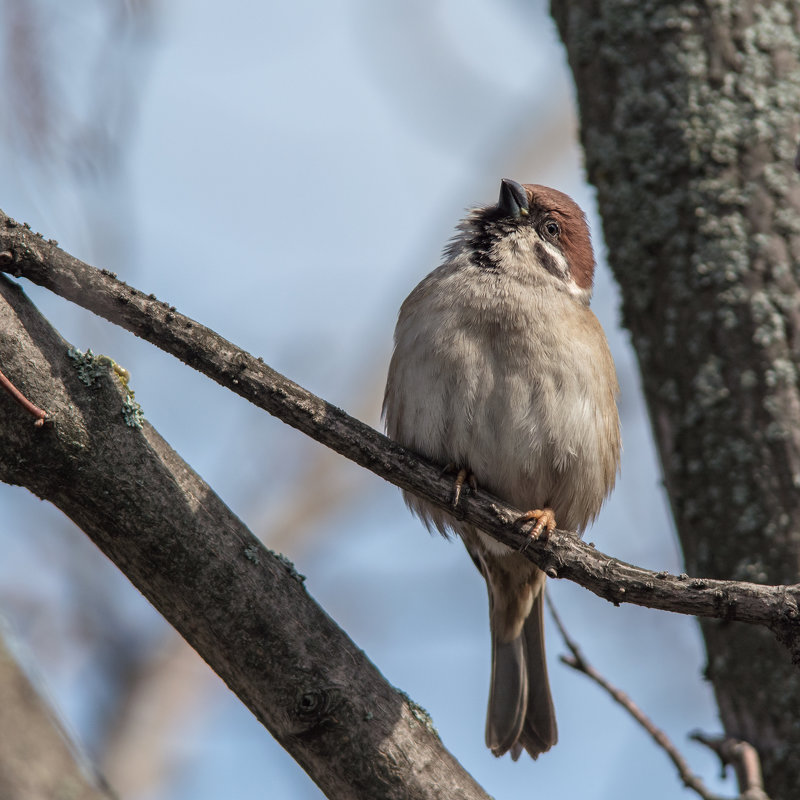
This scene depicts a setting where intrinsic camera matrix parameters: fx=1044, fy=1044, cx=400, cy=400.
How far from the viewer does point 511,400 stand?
11.8 feet

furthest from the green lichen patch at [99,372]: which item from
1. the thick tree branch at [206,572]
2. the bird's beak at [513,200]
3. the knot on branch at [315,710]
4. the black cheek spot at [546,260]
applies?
the bird's beak at [513,200]

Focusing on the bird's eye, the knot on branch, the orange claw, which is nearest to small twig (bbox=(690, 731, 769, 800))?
the orange claw

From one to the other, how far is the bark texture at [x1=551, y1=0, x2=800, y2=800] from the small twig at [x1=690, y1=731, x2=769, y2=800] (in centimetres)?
14

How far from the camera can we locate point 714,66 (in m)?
3.87

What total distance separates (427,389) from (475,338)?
9.8 inches

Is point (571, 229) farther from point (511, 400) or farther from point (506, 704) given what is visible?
point (506, 704)

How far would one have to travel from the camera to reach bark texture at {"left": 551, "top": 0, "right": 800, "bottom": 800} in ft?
11.4

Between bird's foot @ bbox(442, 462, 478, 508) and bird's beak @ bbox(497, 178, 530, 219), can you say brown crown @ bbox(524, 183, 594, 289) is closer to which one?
bird's beak @ bbox(497, 178, 530, 219)

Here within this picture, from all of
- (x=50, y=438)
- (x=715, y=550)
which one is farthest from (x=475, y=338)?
(x=50, y=438)

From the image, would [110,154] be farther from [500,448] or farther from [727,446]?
[727,446]

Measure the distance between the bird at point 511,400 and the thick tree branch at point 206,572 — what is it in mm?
794

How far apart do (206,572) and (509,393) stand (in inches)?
57.9

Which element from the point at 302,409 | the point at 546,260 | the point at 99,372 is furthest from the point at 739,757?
the point at 99,372

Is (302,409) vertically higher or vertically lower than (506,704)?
lower
